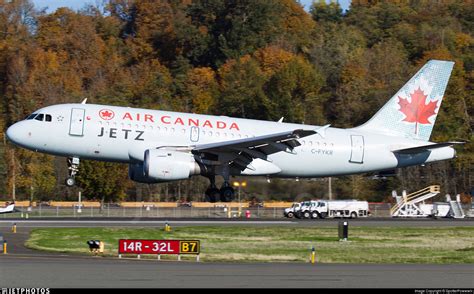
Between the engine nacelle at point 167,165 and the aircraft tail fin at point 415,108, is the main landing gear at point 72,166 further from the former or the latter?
the aircraft tail fin at point 415,108

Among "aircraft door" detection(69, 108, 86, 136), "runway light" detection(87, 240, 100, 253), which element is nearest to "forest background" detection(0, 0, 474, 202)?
"aircraft door" detection(69, 108, 86, 136)

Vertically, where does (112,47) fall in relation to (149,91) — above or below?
above

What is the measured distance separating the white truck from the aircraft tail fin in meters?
10.6

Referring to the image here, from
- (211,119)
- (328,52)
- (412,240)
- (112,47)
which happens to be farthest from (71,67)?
(412,240)

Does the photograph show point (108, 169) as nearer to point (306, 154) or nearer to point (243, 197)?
point (243, 197)

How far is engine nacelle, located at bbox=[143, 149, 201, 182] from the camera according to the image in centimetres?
5003

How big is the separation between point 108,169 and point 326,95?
33.5m

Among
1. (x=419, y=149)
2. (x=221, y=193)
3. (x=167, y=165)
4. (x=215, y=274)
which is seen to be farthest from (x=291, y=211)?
(x=215, y=274)

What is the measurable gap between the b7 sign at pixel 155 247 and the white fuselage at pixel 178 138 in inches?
538

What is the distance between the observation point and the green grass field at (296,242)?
39062 millimetres

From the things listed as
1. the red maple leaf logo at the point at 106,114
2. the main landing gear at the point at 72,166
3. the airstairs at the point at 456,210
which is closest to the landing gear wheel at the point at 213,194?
the red maple leaf logo at the point at 106,114

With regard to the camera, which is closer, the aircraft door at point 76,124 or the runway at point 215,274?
the runway at point 215,274

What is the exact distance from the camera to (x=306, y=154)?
2096 inches

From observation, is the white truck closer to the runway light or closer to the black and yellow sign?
the runway light
